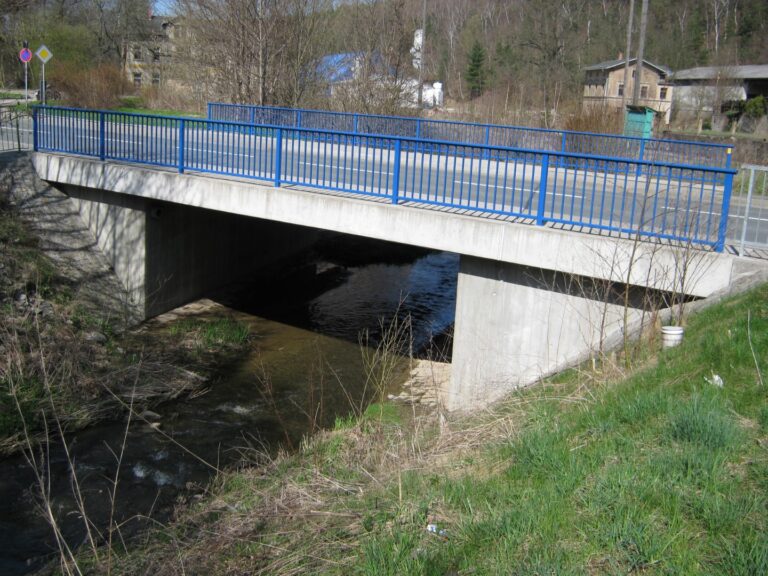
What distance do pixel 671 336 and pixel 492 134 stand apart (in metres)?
13.3

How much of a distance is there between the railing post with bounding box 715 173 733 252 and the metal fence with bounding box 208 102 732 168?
6.89 meters

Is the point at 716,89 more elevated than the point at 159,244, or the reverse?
the point at 716,89

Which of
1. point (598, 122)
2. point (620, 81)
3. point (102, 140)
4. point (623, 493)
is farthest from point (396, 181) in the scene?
point (620, 81)

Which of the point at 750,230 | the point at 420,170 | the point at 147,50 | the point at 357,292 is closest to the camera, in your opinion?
the point at 750,230

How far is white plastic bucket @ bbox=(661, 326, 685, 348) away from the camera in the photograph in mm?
7215

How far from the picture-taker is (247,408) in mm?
11195

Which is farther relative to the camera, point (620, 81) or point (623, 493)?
point (620, 81)

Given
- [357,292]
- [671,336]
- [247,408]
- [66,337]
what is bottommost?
[247,408]

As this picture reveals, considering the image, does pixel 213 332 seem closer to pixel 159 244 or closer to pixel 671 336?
pixel 159 244

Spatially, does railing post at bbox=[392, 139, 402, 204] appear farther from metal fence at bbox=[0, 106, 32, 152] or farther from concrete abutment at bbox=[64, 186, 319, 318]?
metal fence at bbox=[0, 106, 32, 152]

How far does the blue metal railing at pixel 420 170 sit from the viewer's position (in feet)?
29.8

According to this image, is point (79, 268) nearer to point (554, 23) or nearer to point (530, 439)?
point (530, 439)

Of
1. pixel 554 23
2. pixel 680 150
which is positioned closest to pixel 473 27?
pixel 554 23

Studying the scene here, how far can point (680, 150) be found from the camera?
51.5 feet
